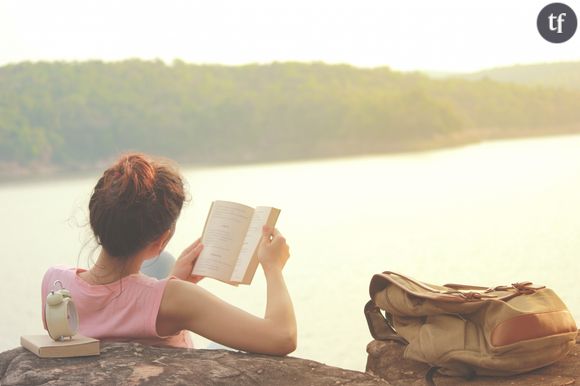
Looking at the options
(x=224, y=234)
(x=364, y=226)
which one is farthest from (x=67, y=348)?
(x=364, y=226)

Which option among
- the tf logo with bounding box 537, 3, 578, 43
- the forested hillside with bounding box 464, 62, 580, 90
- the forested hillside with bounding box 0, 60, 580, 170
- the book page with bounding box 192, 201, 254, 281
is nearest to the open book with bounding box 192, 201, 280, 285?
the book page with bounding box 192, 201, 254, 281

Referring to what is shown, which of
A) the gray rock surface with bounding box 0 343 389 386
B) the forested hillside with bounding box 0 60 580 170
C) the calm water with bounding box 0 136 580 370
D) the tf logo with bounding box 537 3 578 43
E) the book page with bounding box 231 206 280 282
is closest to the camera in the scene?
the gray rock surface with bounding box 0 343 389 386

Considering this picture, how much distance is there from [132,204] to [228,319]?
0.25 m

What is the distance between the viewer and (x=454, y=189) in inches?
305

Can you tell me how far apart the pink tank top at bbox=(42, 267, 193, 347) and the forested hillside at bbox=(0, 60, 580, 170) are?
587 cm

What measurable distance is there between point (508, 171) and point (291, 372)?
6615 millimetres

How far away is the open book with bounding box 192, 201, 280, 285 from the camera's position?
1664 mm

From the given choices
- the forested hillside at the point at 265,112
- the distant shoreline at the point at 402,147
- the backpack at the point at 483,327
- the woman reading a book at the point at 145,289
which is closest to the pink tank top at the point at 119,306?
the woman reading a book at the point at 145,289

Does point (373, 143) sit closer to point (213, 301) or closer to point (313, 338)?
point (313, 338)

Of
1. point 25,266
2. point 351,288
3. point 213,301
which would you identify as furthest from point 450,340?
point 25,266

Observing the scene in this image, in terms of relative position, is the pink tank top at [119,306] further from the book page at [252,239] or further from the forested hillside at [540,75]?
the forested hillside at [540,75]

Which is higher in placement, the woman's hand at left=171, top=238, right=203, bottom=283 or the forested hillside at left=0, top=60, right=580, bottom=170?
the forested hillside at left=0, top=60, right=580, bottom=170

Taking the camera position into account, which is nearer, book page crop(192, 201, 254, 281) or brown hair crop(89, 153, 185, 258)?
brown hair crop(89, 153, 185, 258)

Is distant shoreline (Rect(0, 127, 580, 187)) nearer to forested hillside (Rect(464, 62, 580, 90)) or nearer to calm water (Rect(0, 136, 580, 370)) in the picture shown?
calm water (Rect(0, 136, 580, 370))
